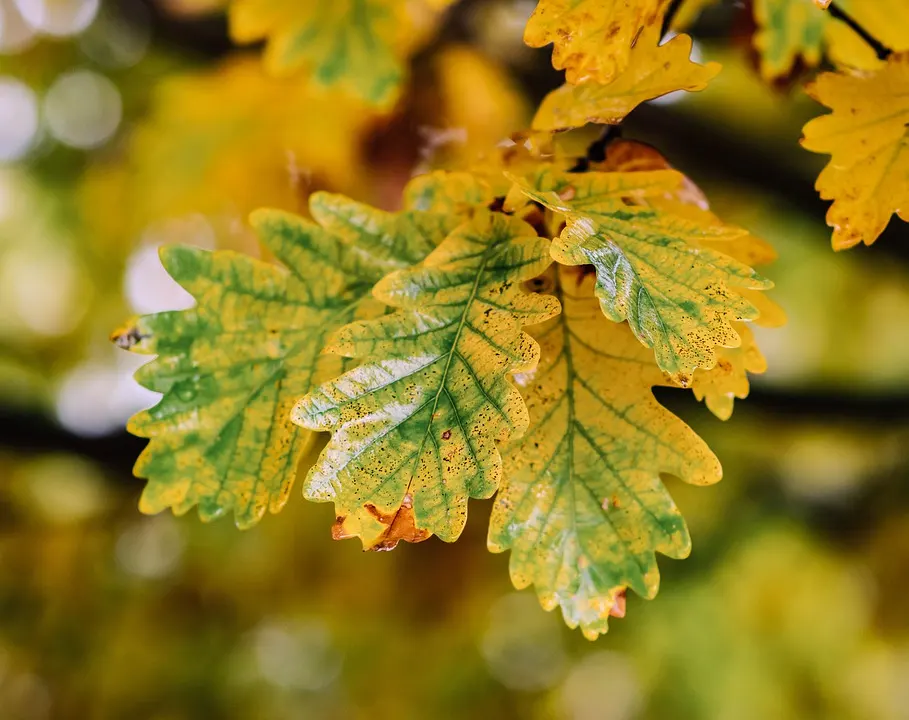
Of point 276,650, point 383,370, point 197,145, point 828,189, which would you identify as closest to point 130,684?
point 276,650

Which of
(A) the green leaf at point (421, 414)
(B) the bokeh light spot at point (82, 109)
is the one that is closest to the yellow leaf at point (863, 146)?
(A) the green leaf at point (421, 414)

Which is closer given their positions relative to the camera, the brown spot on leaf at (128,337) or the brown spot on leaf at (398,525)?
the brown spot on leaf at (398,525)

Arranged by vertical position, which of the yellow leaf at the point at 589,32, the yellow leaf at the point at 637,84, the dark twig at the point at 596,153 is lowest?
the dark twig at the point at 596,153

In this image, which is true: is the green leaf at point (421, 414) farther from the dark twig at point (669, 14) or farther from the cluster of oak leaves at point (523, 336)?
the dark twig at point (669, 14)

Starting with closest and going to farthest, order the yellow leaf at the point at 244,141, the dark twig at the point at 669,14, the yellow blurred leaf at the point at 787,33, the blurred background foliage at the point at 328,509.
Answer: the dark twig at the point at 669,14
the yellow blurred leaf at the point at 787,33
the yellow leaf at the point at 244,141
the blurred background foliage at the point at 328,509

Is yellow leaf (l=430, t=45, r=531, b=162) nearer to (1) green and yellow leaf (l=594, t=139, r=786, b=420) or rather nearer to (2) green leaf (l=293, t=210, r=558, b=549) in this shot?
(1) green and yellow leaf (l=594, t=139, r=786, b=420)

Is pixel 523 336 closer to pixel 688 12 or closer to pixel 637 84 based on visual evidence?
pixel 637 84

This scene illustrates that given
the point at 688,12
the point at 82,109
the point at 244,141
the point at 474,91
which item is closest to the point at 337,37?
the point at 688,12
